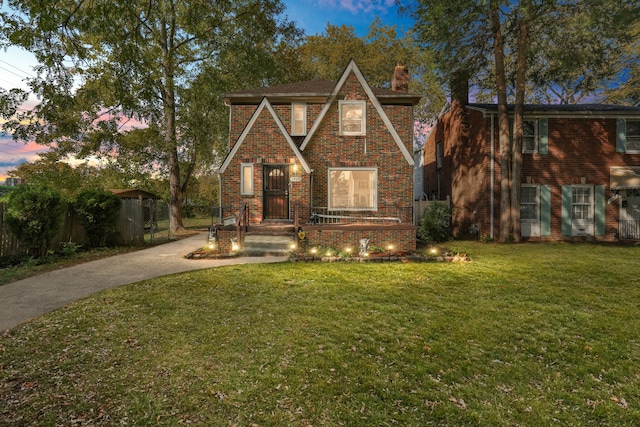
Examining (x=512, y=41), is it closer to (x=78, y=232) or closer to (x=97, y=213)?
(x=97, y=213)

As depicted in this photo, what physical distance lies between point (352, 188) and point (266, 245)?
504 centimetres

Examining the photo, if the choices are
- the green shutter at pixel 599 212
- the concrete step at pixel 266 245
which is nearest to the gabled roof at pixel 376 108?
the concrete step at pixel 266 245

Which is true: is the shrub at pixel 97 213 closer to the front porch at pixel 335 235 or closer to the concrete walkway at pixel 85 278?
the concrete walkway at pixel 85 278

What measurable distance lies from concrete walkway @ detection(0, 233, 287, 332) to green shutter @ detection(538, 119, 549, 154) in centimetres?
1476

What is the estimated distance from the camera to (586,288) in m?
6.96

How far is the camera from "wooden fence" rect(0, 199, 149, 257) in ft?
29.9

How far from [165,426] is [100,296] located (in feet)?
15.5

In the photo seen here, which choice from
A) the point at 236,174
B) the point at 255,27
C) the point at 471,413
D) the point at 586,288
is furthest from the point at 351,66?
the point at 471,413

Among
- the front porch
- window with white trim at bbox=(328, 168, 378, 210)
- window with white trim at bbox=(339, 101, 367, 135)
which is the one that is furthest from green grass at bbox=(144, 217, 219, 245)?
window with white trim at bbox=(339, 101, 367, 135)

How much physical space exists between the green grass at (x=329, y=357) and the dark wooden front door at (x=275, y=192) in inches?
284

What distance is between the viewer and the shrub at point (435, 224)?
14.7 meters

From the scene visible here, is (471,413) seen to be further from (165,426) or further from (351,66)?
(351,66)

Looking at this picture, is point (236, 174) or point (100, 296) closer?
point (100, 296)

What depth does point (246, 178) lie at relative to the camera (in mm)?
13852
